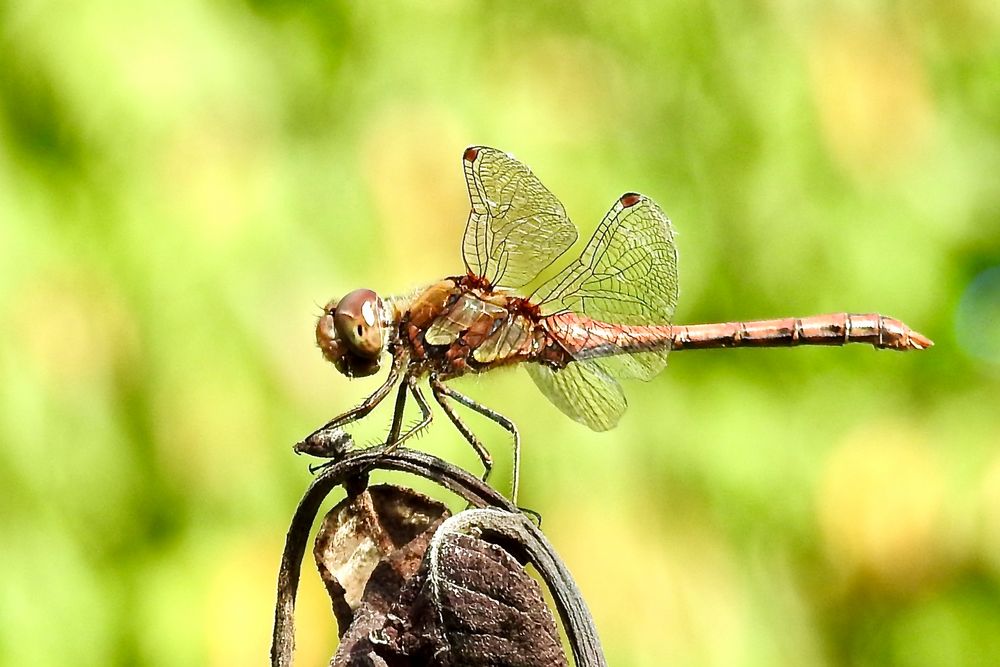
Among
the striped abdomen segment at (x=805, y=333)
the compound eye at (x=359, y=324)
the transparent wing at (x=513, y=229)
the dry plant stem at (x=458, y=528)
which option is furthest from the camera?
the striped abdomen segment at (x=805, y=333)

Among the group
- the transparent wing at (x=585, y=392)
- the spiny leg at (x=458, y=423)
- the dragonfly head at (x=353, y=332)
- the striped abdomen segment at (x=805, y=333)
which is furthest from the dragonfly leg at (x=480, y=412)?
the striped abdomen segment at (x=805, y=333)

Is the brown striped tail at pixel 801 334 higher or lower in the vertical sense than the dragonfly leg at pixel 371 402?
higher

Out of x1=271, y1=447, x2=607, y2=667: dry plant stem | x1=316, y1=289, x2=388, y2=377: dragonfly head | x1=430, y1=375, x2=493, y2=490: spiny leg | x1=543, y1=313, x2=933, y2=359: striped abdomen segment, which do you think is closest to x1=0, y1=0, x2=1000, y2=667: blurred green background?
x1=543, y1=313, x2=933, y2=359: striped abdomen segment

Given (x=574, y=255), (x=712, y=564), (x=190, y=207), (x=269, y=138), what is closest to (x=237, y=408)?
(x=190, y=207)

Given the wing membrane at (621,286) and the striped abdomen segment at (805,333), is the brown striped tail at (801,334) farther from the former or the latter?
the wing membrane at (621,286)

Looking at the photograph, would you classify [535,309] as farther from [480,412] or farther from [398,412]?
[398,412]

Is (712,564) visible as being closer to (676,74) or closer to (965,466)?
(965,466)

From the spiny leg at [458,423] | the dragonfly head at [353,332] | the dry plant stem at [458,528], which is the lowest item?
the dry plant stem at [458,528]
